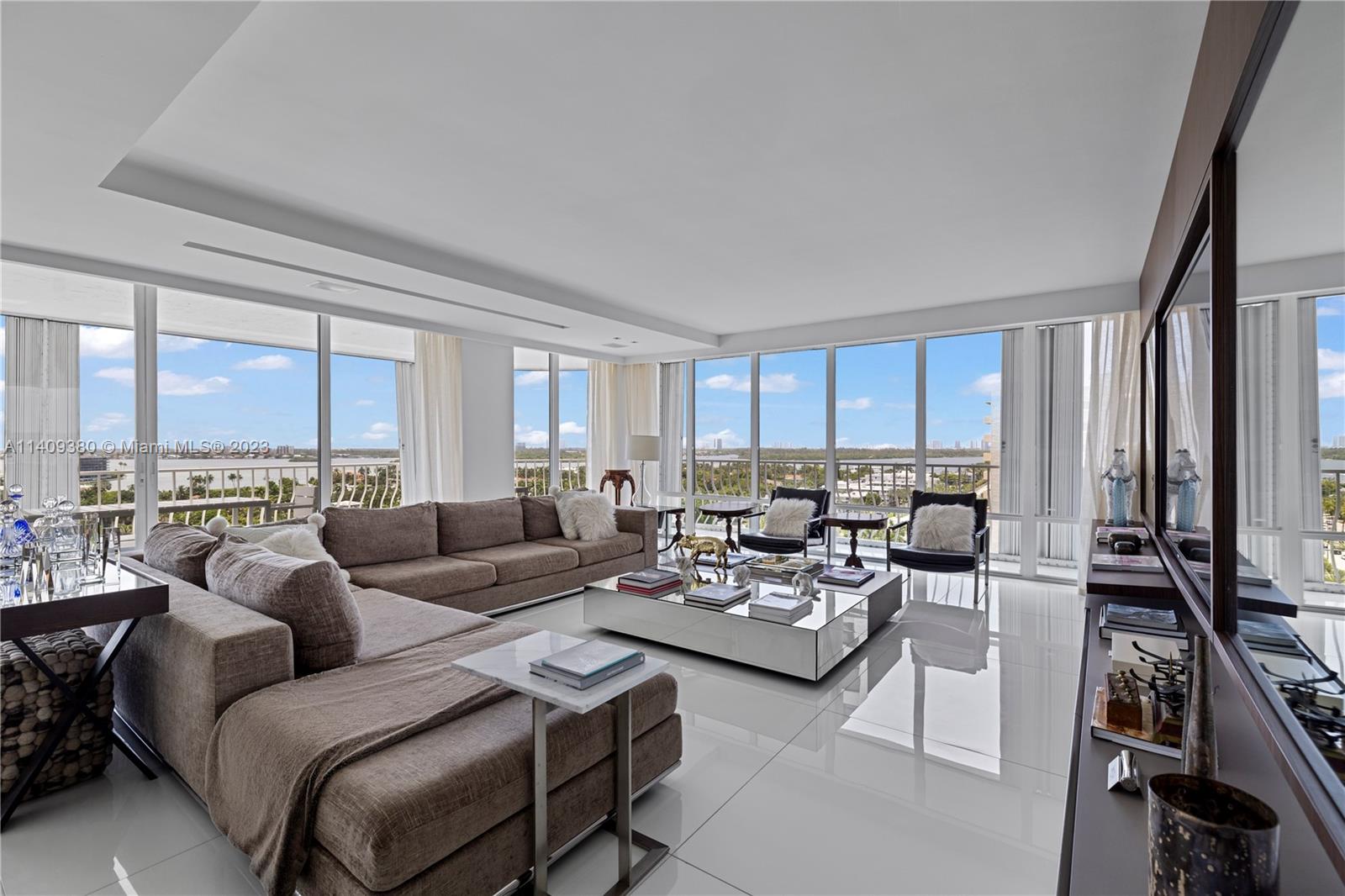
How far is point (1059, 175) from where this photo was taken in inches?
119

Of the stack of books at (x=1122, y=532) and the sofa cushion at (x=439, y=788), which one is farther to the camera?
the stack of books at (x=1122, y=532)

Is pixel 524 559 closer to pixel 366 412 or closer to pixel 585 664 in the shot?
pixel 366 412

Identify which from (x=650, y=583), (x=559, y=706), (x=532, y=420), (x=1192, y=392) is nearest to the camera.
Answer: (x=559, y=706)

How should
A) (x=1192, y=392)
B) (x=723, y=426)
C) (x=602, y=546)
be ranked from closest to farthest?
1. (x=1192, y=392)
2. (x=602, y=546)
3. (x=723, y=426)

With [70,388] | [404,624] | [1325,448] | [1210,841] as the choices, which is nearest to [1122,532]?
[1325,448]

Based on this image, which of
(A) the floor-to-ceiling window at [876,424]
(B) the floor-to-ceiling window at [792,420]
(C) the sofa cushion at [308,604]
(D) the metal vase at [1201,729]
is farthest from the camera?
(B) the floor-to-ceiling window at [792,420]

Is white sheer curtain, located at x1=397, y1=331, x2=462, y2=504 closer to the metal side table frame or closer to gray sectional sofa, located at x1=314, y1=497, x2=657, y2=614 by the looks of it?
gray sectional sofa, located at x1=314, y1=497, x2=657, y2=614

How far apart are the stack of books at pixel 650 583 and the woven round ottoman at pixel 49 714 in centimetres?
247

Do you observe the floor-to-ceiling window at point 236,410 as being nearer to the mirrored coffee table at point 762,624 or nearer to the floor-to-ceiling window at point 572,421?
the floor-to-ceiling window at point 572,421

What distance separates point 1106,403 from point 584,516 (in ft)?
14.6

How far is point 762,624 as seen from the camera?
3406mm

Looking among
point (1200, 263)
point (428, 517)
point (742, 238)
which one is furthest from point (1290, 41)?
point (428, 517)

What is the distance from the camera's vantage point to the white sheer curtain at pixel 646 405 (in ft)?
27.7

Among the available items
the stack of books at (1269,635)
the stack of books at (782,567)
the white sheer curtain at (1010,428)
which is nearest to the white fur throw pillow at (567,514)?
the stack of books at (782,567)
